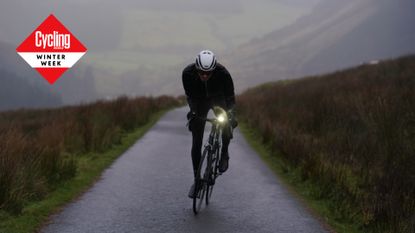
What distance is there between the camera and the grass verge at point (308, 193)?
241 inches

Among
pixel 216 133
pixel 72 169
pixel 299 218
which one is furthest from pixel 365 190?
pixel 72 169

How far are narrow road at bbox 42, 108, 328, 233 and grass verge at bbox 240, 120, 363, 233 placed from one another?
0.14m

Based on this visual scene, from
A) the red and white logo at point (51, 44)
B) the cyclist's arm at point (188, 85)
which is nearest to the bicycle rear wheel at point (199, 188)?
the cyclist's arm at point (188, 85)

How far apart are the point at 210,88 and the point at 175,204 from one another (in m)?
1.66

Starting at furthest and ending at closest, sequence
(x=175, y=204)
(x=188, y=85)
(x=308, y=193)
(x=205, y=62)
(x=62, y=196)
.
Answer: (x=308, y=193)
(x=62, y=196)
(x=175, y=204)
(x=188, y=85)
(x=205, y=62)

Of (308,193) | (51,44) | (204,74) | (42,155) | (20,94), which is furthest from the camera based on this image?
(20,94)

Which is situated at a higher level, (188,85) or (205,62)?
(205,62)

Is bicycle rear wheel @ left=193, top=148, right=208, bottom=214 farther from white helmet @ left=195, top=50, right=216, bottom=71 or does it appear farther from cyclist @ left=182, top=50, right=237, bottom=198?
white helmet @ left=195, top=50, right=216, bottom=71

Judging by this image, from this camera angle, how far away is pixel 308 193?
7.72 m

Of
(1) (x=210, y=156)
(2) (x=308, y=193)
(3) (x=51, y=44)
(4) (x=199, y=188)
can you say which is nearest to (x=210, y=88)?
(1) (x=210, y=156)

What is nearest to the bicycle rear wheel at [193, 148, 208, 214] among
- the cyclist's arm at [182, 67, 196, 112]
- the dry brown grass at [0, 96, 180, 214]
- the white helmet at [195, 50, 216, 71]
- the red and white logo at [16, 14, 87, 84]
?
the cyclist's arm at [182, 67, 196, 112]

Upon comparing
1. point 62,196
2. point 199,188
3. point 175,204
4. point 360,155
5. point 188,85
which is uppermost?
point 188,85

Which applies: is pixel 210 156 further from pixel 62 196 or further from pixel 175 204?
pixel 62 196

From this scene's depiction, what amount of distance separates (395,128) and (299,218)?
3589 mm
